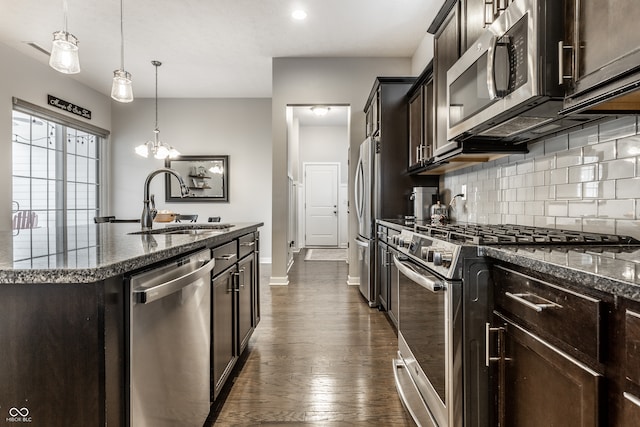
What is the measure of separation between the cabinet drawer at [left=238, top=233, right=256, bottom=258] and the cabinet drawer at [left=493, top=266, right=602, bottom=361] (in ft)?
5.00

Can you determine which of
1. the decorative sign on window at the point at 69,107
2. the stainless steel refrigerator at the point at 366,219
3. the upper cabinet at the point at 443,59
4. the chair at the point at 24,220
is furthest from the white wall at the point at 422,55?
the chair at the point at 24,220

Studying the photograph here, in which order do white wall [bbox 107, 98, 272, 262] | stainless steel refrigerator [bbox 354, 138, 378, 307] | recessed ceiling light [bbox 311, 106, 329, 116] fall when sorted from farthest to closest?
recessed ceiling light [bbox 311, 106, 329, 116]
white wall [bbox 107, 98, 272, 262]
stainless steel refrigerator [bbox 354, 138, 378, 307]

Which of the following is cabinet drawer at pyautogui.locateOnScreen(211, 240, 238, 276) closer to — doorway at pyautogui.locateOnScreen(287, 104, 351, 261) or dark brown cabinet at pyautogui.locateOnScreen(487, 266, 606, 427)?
dark brown cabinet at pyautogui.locateOnScreen(487, 266, 606, 427)

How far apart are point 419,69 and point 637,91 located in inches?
147

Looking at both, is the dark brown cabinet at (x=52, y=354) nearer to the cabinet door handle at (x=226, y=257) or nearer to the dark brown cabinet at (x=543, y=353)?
the cabinet door handle at (x=226, y=257)

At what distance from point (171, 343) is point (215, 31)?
382 centimetres

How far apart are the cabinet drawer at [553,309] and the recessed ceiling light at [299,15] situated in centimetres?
342

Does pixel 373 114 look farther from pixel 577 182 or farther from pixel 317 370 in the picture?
pixel 317 370

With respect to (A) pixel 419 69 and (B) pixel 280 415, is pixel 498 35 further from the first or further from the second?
(A) pixel 419 69

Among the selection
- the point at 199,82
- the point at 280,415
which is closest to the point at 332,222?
the point at 199,82

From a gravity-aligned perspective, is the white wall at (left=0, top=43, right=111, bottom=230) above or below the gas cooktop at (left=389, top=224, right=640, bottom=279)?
above

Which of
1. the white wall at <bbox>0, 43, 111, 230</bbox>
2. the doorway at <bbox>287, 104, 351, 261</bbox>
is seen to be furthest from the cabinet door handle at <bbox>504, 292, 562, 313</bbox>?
the doorway at <bbox>287, 104, 351, 261</bbox>

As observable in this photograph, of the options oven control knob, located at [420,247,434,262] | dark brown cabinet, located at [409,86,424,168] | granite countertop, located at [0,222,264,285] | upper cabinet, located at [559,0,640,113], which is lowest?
oven control knob, located at [420,247,434,262]

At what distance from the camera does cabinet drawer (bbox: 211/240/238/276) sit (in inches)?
68.4
